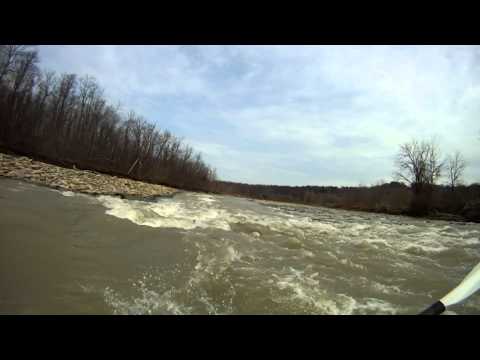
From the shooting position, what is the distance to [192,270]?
386 cm

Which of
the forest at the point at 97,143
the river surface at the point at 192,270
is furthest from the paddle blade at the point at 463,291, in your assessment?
the forest at the point at 97,143

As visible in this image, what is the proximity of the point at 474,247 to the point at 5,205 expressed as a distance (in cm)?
1356

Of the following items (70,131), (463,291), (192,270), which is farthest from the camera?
(70,131)

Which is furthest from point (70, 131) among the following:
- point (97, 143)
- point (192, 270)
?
point (192, 270)

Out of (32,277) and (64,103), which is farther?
(64,103)

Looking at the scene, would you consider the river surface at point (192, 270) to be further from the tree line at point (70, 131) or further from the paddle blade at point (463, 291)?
the tree line at point (70, 131)

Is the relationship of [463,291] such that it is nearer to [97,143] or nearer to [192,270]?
[192,270]

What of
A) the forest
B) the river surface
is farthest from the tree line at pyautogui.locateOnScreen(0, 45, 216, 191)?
the river surface

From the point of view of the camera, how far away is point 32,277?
3.02 metres

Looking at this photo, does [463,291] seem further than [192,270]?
No

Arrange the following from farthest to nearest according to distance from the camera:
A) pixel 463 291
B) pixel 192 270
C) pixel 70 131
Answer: pixel 70 131
pixel 192 270
pixel 463 291

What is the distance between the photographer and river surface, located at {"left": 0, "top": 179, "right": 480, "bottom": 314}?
2.79 metres
